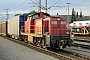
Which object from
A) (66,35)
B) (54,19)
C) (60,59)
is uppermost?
(54,19)

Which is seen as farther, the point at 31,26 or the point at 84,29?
the point at 84,29

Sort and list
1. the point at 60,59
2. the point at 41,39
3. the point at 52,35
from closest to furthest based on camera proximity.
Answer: the point at 60,59
the point at 52,35
the point at 41,39

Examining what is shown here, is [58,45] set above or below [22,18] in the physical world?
below

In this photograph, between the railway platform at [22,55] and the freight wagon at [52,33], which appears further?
the freight wagon at [52,33]

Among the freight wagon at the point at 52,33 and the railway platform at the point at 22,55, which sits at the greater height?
the freight wagon at the point at 52,33

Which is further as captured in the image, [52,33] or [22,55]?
[52,33]

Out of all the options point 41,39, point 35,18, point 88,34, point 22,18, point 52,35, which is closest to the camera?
point 52,35

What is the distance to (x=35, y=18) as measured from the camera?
2134 centimetres

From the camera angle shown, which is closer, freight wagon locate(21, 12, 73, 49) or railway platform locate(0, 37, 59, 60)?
railway platform locate(0, 37, 59, 60)

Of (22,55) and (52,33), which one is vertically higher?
(52,33)

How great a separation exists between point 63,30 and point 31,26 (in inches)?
189

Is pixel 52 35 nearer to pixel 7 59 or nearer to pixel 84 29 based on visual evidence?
pixel 7 59

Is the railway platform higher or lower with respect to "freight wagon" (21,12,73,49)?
lower

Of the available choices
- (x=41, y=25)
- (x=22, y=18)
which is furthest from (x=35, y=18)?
(x=22, y=18)
